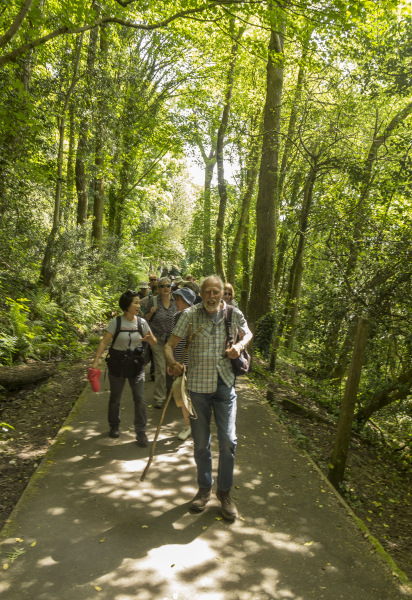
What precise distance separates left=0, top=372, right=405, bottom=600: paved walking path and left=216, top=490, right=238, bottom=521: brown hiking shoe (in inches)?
3.0

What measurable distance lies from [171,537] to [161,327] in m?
3.76

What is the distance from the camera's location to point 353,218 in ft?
26.6

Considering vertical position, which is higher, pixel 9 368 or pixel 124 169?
pixel 124 169

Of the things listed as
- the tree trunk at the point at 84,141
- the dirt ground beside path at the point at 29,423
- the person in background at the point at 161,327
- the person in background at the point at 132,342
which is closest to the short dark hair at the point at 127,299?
the person in background at the point at 132,342

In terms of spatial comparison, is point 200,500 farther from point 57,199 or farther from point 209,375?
point 57,199

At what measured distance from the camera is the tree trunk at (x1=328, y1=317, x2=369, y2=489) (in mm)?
5219

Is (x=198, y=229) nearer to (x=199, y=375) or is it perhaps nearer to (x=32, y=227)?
(x=32, y=227)

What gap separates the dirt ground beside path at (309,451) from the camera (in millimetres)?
4859

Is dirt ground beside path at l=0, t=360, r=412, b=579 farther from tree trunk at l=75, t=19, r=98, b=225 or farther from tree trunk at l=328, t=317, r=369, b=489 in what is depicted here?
tree trunk at l=75, t=19, r=98, b=225

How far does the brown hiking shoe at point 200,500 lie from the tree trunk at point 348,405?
1.94 metres

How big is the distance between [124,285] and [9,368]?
1489 centimetres

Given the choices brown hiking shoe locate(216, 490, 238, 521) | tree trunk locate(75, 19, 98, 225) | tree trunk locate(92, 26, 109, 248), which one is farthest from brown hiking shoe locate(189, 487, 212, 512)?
tree trunk locate(75, 19, 98, 225)

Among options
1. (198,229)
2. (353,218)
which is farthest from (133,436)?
(198,229)

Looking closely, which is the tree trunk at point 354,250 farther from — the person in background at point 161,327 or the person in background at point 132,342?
the person in background at point 132,342
